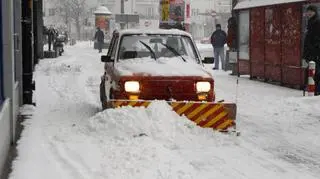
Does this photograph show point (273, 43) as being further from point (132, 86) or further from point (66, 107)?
point (132, 86)

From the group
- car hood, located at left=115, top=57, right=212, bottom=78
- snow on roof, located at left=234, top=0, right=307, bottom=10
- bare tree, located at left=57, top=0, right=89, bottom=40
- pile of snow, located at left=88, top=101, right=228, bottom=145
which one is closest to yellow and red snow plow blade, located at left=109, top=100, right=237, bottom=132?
pile of snow, located at left=88, top=101, right=228, bottom=145

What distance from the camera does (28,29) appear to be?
11797 mm

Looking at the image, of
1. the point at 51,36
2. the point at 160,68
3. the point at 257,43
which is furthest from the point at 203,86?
the point at 51,36

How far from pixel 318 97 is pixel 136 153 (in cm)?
622

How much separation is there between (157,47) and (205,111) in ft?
5.96

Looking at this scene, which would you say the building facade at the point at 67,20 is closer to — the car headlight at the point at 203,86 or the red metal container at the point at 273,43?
the red metal container at the point at 273,43

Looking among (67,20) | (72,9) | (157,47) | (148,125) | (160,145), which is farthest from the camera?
(72,9)

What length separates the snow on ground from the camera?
7.05 meters

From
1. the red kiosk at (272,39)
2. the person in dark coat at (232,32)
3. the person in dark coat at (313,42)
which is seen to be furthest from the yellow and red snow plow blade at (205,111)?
the person in dark coat at (232,32)

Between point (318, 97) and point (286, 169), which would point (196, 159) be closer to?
point (286, 169)

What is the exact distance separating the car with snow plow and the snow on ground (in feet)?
0.70

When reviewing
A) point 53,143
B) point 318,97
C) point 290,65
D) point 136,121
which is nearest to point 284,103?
point 318,97

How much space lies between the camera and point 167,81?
30.8 feet

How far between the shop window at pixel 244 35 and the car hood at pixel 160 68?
10137 millimetres
